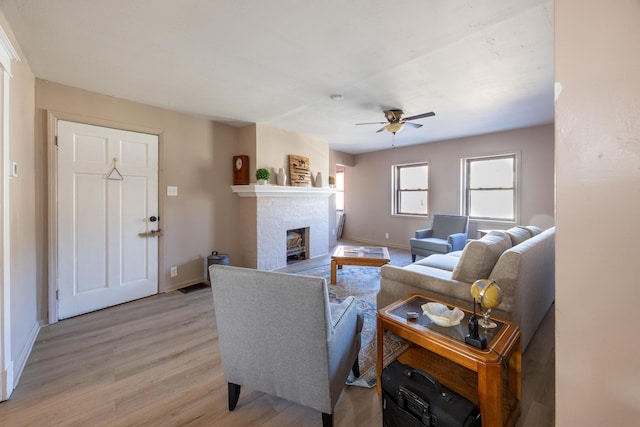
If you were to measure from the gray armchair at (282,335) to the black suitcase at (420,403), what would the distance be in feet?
0.91

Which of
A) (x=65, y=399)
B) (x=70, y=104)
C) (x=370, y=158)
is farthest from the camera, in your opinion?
(x=370, y=158)

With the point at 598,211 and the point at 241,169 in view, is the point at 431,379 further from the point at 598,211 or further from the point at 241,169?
the point at 241,169

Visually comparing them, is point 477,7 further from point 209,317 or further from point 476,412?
point 209,317

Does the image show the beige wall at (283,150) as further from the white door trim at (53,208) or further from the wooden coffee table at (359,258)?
the white door trim at (53,208)

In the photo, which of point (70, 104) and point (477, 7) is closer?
point (477, 7)

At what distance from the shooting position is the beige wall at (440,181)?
4418mm

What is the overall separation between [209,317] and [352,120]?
333cm

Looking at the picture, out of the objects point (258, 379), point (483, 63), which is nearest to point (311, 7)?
point (483, 63)

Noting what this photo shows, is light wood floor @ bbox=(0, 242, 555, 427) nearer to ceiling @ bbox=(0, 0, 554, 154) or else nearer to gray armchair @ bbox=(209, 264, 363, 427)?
gray armchair @ bbox=(209, 264, 363, 427)

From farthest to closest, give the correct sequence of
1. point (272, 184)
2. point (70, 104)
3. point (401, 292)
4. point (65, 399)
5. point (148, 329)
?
point (272, 184), point (70, 104), point (148, 329), point (401, 292), point (65, 399)

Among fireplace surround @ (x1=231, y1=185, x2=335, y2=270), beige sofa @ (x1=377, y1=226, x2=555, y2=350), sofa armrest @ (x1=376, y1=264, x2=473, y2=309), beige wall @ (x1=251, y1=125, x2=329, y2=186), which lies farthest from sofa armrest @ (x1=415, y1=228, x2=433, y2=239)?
sofa armrest @ (x1=376, y1=264, x2=473, y2=309)

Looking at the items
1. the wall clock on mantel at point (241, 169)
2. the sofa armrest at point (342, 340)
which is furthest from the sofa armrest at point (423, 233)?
the sofa armrest at point (342, 340)

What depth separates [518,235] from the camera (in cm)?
253

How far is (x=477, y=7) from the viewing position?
166 centimetres
